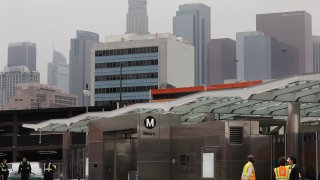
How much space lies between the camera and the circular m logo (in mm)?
26742

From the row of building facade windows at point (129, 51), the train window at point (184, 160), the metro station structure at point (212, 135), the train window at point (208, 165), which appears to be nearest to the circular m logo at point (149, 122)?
the metro station structure at point (212, 135)

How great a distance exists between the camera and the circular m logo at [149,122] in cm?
2674

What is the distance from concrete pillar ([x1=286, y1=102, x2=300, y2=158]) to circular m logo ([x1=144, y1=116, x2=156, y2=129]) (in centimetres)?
520

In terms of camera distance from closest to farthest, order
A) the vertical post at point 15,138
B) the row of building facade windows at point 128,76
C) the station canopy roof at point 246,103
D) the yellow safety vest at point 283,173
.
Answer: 1. the yellow safety vest at point 283,173
2. the station canopy roof at point 246,103
3. the vertical post at point 15,138
4. the row of building facade windows at point 128,76

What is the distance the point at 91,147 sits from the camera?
31.6 metres

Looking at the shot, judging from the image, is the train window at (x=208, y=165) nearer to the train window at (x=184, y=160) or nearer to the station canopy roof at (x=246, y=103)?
the train window at (x=184, y=160)

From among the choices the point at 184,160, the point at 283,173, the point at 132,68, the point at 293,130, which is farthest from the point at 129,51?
the point at 283,173

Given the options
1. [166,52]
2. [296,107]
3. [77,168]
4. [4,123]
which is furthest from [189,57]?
[296,107]

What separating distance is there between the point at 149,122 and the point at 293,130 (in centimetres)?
556

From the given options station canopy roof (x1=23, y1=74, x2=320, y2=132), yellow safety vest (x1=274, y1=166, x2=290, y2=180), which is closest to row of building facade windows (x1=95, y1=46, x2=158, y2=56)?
station canopy roof (x1=23, y1=74, x2=320, y2=132)

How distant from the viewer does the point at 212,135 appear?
2423cm

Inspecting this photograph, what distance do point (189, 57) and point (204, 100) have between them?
161 m

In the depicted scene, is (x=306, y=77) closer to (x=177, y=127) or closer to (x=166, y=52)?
(x=177, y=127)

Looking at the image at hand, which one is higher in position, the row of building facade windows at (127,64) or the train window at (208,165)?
the row of building facade windows at (127,64)
